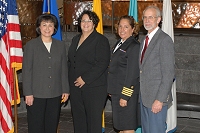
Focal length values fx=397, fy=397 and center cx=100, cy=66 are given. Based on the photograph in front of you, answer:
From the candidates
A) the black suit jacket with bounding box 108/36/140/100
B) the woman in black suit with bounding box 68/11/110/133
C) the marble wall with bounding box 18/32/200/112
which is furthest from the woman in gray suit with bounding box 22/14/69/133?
the marble wall with bounding box 18/32/200/112

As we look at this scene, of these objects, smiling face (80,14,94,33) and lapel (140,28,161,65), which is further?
smiling face (80,14,94,33)

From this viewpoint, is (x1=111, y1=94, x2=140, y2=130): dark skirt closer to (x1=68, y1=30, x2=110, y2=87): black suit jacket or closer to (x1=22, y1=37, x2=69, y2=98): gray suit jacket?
(x1=68, y1=30, x2=110, y2=87): black suit jacket

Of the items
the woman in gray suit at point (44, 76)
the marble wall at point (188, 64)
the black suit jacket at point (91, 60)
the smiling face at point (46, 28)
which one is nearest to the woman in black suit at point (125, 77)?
the black suit jacket at point (91, 60)

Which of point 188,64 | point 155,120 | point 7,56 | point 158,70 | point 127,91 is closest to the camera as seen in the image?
point 158,70

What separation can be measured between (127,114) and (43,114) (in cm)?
97

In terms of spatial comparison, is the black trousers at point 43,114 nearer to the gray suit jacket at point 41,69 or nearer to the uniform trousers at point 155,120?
the gray suit jacket at point 41,69

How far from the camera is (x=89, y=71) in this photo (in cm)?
466

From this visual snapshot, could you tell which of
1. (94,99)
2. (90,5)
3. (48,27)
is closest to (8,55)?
(48,27)

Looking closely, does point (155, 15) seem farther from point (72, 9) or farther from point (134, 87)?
point (72, 9)

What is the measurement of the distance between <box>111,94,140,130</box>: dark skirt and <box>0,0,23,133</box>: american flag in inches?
55.1

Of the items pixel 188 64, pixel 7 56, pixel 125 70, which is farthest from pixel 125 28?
pixel 188 64

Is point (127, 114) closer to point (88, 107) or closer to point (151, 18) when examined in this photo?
point (88, 107)

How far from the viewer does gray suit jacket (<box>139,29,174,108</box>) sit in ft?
12.8

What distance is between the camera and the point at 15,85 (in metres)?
5.34
